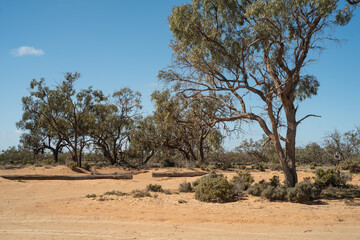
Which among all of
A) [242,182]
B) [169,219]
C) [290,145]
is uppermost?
[290,145]

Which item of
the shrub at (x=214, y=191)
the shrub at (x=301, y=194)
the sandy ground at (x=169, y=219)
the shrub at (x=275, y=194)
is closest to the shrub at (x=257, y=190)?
the sandy ground at (x=169, y=219)

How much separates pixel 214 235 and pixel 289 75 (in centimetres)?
812

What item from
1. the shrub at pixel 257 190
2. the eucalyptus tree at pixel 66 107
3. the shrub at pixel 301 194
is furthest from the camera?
the eucalyptus tree at pixel 66 107

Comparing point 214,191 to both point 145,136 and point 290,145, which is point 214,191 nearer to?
point 290,145

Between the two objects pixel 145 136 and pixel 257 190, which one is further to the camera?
pixel 145 136

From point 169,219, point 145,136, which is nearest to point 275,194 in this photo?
point 169,219

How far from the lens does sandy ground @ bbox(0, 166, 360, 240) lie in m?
7.22

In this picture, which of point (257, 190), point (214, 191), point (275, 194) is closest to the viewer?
point (275, 194)

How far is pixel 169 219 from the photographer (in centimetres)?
898

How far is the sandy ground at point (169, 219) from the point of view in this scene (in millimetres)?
7223

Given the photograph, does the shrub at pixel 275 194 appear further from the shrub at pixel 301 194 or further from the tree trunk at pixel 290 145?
the tree trunk at pixel 290 145

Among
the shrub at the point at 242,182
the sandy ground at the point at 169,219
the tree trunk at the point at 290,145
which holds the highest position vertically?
the tree trunk at the point at 290,145

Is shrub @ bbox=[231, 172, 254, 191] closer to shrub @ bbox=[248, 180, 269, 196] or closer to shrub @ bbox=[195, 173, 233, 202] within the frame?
shrub @ bbox=[248, 180, 269, 196]

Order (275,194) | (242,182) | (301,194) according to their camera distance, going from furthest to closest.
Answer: (242,182)
(275,194)
(301,194)
